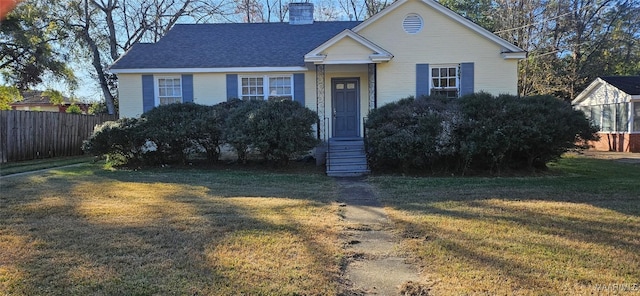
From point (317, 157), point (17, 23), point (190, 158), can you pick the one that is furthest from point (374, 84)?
point (17, 23)

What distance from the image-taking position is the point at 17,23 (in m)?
19.4

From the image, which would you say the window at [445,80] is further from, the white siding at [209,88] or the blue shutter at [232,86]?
the white siding at [209,88]

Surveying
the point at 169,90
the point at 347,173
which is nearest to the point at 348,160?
the point at 347,173

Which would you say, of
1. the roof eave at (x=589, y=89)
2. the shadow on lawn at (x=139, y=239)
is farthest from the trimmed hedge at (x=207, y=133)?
the roof eave at (x=589, y=89)

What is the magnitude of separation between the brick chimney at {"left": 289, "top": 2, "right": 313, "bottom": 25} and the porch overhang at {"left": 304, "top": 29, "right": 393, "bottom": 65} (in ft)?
17.0

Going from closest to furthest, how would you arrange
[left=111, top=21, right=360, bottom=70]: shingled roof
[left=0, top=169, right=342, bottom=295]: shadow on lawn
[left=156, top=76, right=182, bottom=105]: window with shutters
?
[left=0, top=169, right=342, bottom=295]: shadow on lawn < [left=111, top=21, right=360, bottom=70]: shingled roof < [left=156, top=76, right=182, bottom=105]: window with shutters

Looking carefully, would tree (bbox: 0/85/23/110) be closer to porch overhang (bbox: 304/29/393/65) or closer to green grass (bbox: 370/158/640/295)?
porch overhang (bbox: 304/29/393/65)

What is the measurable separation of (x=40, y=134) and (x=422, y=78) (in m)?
13.7

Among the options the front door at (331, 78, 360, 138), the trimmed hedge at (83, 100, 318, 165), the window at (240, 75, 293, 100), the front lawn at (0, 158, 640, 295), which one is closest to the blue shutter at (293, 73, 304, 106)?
the window at (240, 75, 293, 100)

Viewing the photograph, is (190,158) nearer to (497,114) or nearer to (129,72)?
(129,72)

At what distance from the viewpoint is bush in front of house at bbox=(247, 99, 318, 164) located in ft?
36.4

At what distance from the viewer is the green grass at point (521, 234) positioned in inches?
142

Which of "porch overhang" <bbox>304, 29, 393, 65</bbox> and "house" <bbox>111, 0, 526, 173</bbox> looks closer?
"porch overhang" <bbox>304, 29, 393, 65</bbox>

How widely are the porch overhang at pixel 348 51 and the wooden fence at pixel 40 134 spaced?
32.5ft
